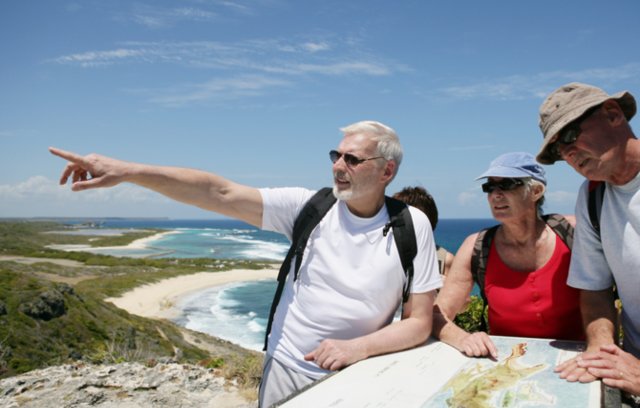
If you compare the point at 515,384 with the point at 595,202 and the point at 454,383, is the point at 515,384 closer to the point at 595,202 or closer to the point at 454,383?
the point at 454,383

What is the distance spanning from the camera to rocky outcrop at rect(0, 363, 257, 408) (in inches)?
197

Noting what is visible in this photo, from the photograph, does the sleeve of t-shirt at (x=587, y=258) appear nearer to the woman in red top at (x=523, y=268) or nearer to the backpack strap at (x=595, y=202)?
the backpack strap at (x=595, y=202)

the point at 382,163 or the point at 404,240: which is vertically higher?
the point at 382,163

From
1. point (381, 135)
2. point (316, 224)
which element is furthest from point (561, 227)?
point (316, 224)

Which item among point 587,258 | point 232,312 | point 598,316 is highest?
point 587,258

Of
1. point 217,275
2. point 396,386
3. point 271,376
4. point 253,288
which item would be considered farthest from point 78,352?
point 217,275

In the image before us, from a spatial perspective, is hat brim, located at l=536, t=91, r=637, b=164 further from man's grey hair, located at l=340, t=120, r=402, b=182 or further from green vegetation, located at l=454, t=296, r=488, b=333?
green vegetation, located at l=454, t=296, r=488, b=333

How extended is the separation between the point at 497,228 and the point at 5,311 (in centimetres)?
1305

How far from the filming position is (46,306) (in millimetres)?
13859

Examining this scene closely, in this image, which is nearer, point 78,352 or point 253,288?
point 78,352

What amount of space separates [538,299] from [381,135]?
1332 mm

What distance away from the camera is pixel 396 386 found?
2.15 m

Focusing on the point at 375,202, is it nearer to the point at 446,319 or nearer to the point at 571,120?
the point at 446,319

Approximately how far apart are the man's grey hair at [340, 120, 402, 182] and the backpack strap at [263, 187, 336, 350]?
40cm
